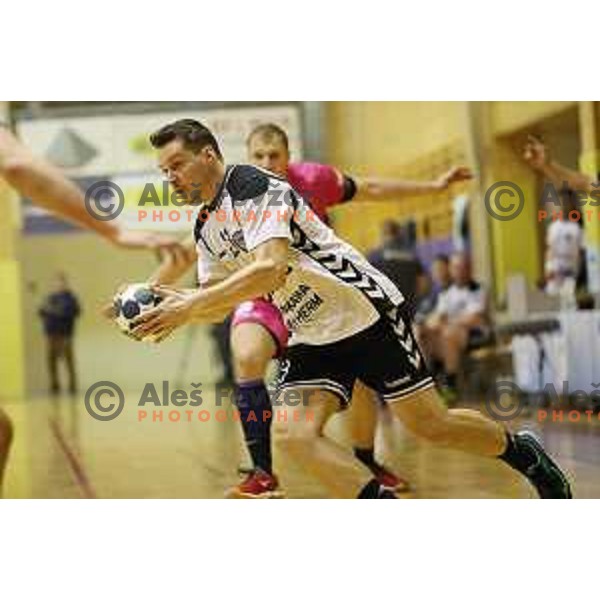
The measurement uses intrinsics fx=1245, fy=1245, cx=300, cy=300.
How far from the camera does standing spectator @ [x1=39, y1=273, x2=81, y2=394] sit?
960 cm

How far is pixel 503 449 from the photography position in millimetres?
4023

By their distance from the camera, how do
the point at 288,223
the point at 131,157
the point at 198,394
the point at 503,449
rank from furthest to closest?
the point at 131,157
the point at 198,394
the point at 503,449
the point at 288,223

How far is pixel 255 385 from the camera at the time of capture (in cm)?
433

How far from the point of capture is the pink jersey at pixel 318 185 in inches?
174

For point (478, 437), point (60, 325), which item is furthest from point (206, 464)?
point (60, 325)

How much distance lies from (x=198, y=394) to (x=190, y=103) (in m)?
1.20

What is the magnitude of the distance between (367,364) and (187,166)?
83 cm

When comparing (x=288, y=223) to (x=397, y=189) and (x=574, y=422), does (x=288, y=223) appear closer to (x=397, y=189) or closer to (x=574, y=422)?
(x=397, y=189)
